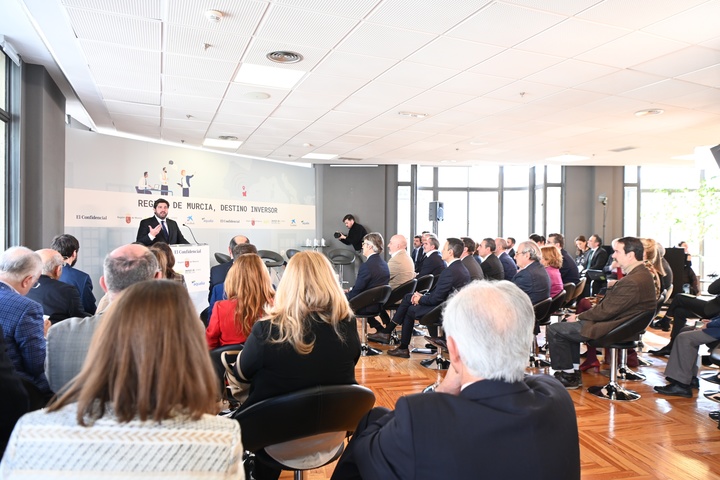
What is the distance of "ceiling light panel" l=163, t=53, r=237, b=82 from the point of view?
4664 millimetres

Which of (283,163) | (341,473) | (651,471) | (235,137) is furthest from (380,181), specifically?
(341,473)

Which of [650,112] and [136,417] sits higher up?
[650,112]

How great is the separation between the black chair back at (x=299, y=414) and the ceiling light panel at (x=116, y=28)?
10.6 ft

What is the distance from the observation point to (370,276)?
18.5ft

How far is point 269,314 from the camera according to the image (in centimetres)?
229

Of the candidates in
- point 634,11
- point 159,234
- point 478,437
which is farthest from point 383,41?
point 159,234

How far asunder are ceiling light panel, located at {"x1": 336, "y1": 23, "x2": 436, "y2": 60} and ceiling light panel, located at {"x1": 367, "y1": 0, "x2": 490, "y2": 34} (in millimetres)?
106

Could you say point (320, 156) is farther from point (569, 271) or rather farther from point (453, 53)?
point (453, 53)

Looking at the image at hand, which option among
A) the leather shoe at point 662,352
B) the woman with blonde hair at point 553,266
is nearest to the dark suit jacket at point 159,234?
the woman with blonde hair at point 553,266

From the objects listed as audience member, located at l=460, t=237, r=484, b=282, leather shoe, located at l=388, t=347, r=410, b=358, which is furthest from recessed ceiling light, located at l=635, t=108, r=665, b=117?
leather shoe, located at l=388, t=347, r=410, b=358

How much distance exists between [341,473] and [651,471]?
2.44m

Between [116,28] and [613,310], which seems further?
[613,310]

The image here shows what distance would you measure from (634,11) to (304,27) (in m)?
2.40

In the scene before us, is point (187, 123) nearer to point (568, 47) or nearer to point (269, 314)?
point (568, 47)
